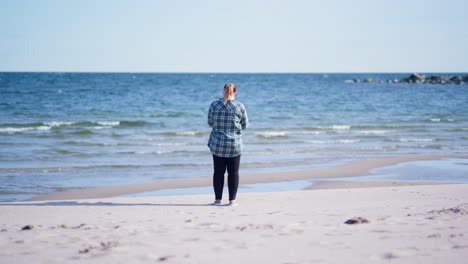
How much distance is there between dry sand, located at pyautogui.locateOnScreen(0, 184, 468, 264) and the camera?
4348 mm

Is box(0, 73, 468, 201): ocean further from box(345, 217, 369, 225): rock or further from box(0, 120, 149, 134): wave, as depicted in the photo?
box(345, 217, 369, 225): rock

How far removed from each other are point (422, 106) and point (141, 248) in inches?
1214

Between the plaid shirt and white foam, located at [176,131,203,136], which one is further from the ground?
the plaid shirt

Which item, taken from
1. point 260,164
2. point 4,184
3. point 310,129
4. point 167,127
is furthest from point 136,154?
point 310,129

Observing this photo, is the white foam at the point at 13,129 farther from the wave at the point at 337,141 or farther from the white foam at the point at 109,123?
the wave at the point at 337,141

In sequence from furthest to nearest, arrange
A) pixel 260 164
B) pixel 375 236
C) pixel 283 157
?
pixel 283 157, pixel 260 164, pixel 375 236

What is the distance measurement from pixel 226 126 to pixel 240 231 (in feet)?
6.73

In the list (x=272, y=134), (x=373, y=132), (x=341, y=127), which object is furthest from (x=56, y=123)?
(x=373, y=132)

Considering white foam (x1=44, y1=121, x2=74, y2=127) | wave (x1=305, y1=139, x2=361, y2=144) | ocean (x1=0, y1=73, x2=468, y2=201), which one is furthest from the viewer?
white foam (x1=44, y1=121, x2=74, y2=127)

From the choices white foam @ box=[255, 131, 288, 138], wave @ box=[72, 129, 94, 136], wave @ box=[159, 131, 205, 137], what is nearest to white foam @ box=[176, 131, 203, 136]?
wave @ box=[159, 131, 205, 137]

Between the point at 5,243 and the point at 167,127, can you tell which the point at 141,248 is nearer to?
the point at 5,243

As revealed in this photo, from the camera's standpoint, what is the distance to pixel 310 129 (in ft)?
68.5

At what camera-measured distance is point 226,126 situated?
6992 mm

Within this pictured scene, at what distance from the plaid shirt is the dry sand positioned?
0.79 m
